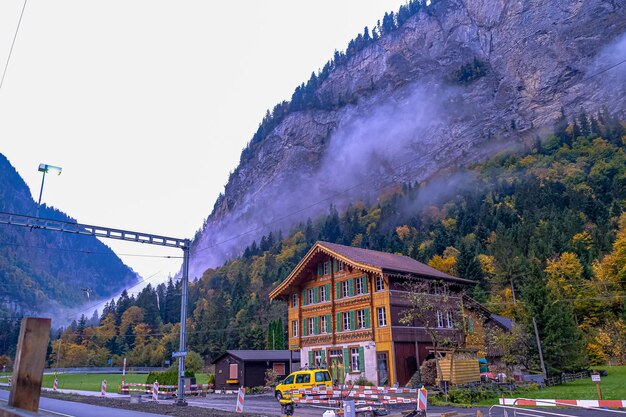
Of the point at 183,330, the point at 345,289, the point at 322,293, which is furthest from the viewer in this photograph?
the point at 322,293

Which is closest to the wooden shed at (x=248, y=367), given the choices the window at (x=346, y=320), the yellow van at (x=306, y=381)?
the window at (x=346, y=320)

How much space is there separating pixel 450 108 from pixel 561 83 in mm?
40268

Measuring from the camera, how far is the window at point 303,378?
29203mm

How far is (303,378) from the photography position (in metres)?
29.5

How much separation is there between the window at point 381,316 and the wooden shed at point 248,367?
11.3m

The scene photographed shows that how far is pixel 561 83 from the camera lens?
168 m

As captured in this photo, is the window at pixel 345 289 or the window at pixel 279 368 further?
the window at pixel 279 368

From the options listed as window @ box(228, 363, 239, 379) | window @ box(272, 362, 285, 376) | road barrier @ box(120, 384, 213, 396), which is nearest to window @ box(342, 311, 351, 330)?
window @ box(272, 362, 285, 376)

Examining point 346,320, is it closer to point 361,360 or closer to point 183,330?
point 361,360

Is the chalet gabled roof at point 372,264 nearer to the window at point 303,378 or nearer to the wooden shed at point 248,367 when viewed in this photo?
the wooden shed at point 248,367

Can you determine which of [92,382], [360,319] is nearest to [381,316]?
[360,319]

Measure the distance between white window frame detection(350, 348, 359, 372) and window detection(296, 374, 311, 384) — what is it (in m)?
9.62

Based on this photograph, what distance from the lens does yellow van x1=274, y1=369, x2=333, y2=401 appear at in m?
28.8

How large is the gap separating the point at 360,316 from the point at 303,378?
1069 centimetres
